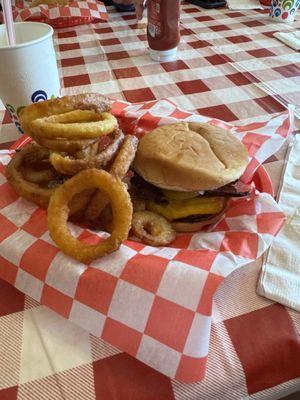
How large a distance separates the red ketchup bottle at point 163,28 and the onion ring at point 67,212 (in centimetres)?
98

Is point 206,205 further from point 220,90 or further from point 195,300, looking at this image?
point 220,90

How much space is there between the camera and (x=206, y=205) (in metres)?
0.76

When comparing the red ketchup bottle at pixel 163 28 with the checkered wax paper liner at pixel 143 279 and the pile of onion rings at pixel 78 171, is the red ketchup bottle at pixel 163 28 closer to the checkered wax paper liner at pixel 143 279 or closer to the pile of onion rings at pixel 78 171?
the pile of onion rings at pixel 78 171

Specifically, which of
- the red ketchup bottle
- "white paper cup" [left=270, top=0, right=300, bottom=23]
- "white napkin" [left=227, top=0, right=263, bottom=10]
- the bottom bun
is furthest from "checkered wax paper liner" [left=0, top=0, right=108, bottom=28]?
the bottom bun

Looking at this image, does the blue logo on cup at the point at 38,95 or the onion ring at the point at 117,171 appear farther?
the blue logo on cup at the point at 38,95

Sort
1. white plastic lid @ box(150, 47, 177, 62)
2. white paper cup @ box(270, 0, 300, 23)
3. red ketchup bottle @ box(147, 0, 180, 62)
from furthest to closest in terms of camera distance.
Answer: white paper cup @ box(270, 0, 300, 23), white plastic lid @ box(150, 47, 177, 62), red ketchup bottle @ box(147, 0, 180, 62)

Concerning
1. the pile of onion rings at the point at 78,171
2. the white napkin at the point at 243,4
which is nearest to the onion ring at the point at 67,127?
the pile of onion rings at the point at 78,171

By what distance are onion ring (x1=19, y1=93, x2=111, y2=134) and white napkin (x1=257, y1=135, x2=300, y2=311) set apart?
1.47 ft

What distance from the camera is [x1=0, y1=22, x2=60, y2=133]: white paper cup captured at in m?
0.87

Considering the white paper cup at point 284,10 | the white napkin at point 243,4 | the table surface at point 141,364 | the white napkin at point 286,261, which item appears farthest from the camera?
the white napkin at point 243,4

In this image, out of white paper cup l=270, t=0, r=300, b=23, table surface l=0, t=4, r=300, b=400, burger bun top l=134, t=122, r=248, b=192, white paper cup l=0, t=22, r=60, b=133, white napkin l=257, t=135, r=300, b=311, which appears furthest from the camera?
white paper cup l=270, t=0, r=300, b=23

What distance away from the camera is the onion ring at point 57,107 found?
701 mm

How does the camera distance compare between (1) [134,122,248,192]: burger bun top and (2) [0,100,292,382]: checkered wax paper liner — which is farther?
(1) [134,122,248,192]: burger bun top

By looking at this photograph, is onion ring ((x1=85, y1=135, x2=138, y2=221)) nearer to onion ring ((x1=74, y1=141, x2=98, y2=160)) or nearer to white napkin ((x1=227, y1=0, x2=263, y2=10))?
onion ring ((x1=74, y1=141, x2=98, y2=160))
